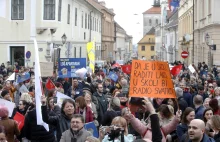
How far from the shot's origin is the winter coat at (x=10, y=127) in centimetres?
971

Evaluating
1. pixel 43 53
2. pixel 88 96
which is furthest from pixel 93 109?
pixel 43 53

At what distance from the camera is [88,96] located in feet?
39.9

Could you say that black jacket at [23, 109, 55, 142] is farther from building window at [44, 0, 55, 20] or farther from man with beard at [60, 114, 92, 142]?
building window at [44, 0, 55, 20]

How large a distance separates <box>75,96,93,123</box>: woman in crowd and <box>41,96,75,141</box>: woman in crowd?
1.63 meters

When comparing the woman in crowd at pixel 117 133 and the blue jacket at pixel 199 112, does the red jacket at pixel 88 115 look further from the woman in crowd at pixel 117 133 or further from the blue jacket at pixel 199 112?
the woman in crowd at pixel 117 133

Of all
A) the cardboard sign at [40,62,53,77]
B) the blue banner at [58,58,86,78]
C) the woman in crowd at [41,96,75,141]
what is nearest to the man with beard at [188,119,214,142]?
the woman in crowd at [41,96,75,141]

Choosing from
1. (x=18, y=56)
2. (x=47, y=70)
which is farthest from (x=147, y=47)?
(x=47, y=70)

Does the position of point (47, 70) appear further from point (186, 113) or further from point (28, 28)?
point (28, 28)

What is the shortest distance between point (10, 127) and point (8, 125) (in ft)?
0.18

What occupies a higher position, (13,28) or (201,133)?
(13,28)

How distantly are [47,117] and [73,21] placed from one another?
38.7 metres

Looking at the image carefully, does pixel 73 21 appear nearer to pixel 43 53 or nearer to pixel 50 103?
pixel 43 53

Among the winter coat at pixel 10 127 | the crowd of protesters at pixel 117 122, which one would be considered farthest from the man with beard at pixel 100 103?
the winter coat at pixel 10 127

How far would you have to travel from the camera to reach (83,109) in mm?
11320
